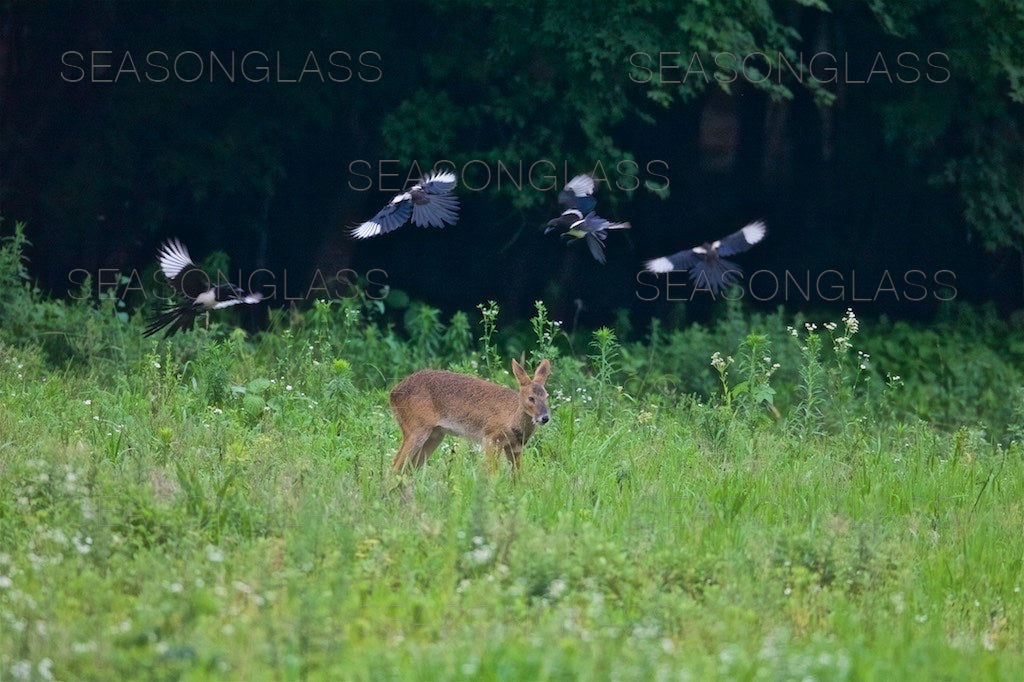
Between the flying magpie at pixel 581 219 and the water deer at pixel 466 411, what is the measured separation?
149 centimetres

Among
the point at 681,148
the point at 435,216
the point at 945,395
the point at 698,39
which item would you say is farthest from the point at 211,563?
the point at 681,148

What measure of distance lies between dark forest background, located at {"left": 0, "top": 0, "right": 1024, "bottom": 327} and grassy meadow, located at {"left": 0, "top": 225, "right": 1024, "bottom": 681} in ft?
9.32

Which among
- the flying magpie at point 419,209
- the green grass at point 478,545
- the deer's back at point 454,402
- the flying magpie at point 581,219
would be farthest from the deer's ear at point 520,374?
the flying magpie at point 581,219

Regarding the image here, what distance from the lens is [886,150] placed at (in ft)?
53.2

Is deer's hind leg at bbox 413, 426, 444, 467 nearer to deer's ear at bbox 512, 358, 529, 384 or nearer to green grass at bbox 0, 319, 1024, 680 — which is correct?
green grass at bbox 0, 319, 1024, 680

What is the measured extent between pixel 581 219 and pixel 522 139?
3.93 metres

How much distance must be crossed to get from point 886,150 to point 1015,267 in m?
1.91

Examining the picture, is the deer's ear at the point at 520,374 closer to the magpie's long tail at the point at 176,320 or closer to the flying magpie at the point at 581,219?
the flying magpie at the point at 581,219

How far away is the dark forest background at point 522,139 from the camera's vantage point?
1398cm

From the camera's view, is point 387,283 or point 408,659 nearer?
point 408,659

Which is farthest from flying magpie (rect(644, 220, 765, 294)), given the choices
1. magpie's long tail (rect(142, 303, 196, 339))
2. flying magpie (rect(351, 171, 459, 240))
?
magpie's long tail (rect(142, 303, 196, 339))

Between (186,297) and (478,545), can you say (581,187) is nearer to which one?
(186,297)

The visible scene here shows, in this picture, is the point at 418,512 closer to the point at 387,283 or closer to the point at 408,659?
the point at 408,659

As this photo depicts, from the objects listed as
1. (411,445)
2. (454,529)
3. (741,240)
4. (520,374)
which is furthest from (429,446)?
(741,240)
